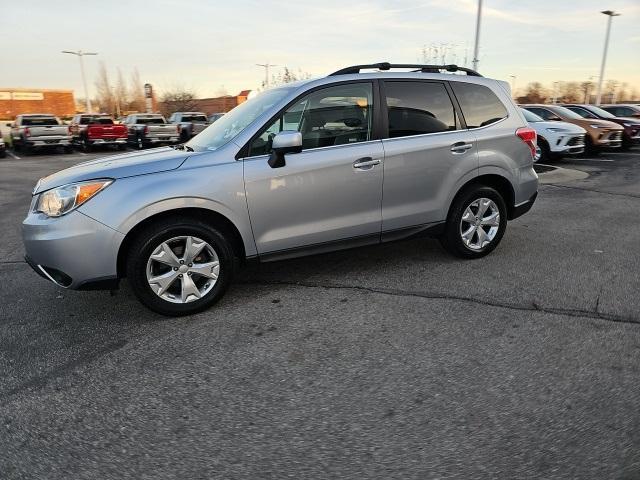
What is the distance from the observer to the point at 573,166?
42.4ft

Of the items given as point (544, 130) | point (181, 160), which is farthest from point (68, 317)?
point (544, 130)

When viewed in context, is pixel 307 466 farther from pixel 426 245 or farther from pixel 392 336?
pixel 426 245

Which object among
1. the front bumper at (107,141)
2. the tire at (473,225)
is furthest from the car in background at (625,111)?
the front bumper at (107,141)

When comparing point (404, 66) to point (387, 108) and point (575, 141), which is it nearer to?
point (387, 108)

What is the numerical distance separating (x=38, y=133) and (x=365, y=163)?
20756 mm

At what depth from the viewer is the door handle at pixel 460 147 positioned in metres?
4.60

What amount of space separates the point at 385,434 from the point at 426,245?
135 inches

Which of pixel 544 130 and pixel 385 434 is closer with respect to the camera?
pixel 385 434

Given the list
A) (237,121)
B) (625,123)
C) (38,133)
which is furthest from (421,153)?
(38,133)

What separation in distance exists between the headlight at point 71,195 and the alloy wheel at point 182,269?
60 cm

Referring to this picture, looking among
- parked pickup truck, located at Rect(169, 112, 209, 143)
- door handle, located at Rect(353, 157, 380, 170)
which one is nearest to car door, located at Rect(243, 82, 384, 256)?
door handle, located at Rect(353, 157, 380, 170)

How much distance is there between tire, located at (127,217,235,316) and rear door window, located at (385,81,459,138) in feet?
6.06

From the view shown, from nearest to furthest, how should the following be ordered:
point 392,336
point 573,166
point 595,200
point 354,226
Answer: point 392,336 < point 354,226 < point 595,200 < point 573,166

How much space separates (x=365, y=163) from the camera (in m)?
4.16
